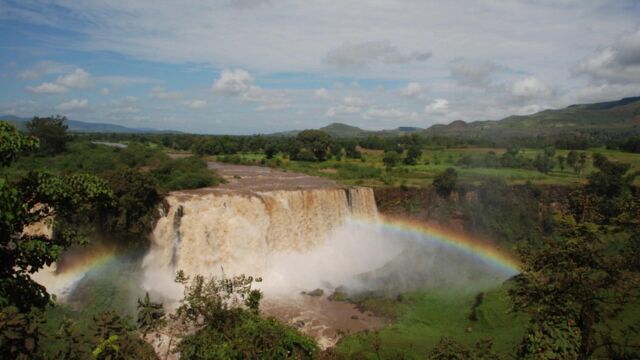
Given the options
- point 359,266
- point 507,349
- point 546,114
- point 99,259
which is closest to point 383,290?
point 359,266

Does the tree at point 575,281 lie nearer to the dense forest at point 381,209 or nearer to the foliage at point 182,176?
the dense forest at point 381,209

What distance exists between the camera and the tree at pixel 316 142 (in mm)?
55725

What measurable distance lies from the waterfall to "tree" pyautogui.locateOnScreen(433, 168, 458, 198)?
31.6 feet

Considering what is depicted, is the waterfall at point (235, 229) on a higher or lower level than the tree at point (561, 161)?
lower

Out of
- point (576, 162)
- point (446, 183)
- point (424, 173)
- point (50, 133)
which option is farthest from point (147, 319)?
point (576, 162)

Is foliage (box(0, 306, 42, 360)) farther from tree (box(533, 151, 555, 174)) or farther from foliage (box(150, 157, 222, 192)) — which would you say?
tree (box(533, 151, 555, 174))

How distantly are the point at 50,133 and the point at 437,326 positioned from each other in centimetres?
3047

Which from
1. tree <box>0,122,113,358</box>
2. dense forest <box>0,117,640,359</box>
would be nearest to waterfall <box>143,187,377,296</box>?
dense forest <box>0,117,640,359</box>

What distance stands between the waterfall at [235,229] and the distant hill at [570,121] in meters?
118

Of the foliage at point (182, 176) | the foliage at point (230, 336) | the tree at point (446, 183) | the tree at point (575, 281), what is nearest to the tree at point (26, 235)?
the foliage at point (230, 336)

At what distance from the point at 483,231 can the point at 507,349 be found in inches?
655

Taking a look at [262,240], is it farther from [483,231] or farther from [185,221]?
[483,231]

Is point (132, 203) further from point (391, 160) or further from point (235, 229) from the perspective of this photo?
point (391, 160)

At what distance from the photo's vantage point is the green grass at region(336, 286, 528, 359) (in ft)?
55.1
